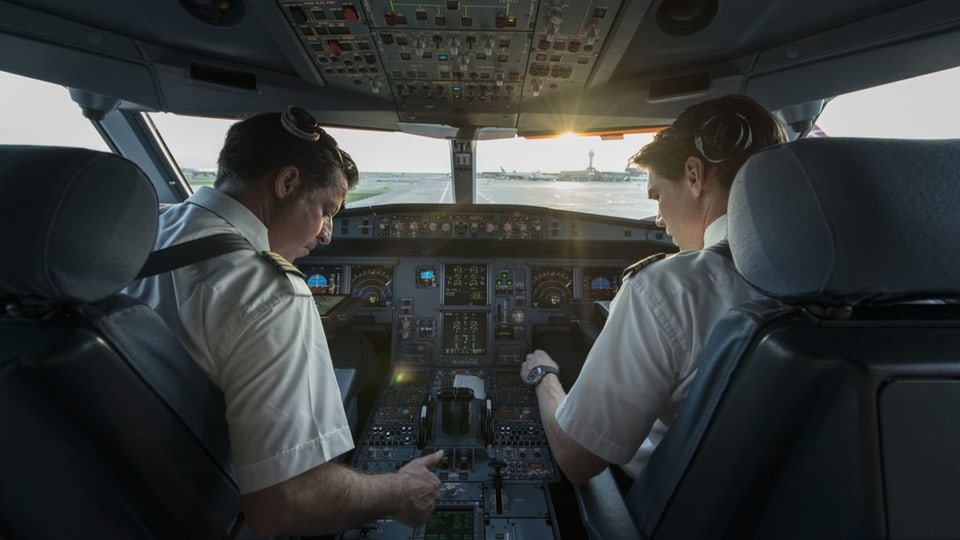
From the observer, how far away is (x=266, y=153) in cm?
122

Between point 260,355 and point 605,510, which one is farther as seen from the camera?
point 605,510

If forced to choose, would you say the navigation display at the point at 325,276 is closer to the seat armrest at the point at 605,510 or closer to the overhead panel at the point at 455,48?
the overhead panel at the point at 455,48

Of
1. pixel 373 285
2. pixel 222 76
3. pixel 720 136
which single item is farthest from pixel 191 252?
pixel 373 285

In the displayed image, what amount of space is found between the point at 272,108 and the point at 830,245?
8.50ft

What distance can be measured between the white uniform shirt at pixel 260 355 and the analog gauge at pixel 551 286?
7.80ft

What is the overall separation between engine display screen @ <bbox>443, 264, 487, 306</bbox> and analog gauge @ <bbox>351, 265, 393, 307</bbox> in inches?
15.4

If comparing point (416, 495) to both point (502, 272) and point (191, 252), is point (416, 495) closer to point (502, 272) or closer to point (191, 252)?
point (191, 252)

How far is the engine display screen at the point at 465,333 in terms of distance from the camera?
3.20 m

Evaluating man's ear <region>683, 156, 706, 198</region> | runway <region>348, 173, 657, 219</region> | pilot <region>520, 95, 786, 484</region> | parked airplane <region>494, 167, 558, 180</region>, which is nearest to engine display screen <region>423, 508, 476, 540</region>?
pilot <region>520, 95, 786, 484</region>

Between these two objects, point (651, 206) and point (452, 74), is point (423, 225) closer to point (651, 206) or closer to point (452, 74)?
point (452, 74)

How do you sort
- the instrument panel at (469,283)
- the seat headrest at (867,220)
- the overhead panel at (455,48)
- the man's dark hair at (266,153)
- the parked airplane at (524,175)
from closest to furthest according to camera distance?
the seat headrest at (867,220), the man's dark hair at (266,153), the overhead panel at (455,48), the instrument panel at (469,283), the parked airplane at (524,175)

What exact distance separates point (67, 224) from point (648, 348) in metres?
1.02

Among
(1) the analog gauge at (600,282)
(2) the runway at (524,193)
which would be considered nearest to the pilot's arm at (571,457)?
(1) the analog gauge at (600,282)

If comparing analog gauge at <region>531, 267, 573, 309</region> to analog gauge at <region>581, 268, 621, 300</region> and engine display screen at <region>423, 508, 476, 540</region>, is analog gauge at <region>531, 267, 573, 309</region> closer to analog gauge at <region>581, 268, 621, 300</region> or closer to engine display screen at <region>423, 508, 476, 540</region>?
analog gauge at <region>581, 268, 621, 300</region>
